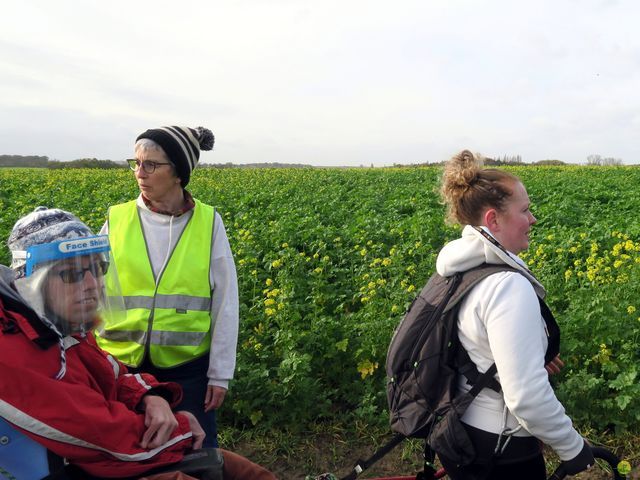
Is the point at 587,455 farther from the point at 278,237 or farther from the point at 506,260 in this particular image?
the point at 278,237

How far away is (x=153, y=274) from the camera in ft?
8.70

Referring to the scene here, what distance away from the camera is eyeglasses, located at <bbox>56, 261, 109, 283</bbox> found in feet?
5.54

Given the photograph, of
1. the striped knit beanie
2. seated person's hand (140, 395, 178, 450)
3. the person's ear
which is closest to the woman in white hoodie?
the person's ear

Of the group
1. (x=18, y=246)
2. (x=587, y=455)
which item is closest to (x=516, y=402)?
(x=587, y=455)

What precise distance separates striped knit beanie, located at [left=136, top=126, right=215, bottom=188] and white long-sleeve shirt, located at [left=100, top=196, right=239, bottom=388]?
225 millimetres

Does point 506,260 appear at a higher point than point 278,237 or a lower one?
higher

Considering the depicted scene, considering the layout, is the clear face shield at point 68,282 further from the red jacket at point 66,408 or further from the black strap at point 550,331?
the black strap at point 550,331

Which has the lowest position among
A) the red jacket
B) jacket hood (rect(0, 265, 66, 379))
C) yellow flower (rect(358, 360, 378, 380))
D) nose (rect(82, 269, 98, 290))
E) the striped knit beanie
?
yellow flower (rect(358, 360, 378, 380))

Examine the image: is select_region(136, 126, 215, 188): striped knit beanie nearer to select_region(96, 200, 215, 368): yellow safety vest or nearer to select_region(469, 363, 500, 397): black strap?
select_region(96, 200, 215, 368): yellow safety vest

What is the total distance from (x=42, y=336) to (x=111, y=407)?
1.05 ft

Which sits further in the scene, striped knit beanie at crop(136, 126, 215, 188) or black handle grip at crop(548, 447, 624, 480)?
striped knit beanie at crop(136, 126, 215, 188)

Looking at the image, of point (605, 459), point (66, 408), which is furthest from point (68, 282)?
point (605, 459)

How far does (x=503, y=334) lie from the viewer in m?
1.81

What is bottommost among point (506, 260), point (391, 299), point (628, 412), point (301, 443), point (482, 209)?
point (301, 443)
